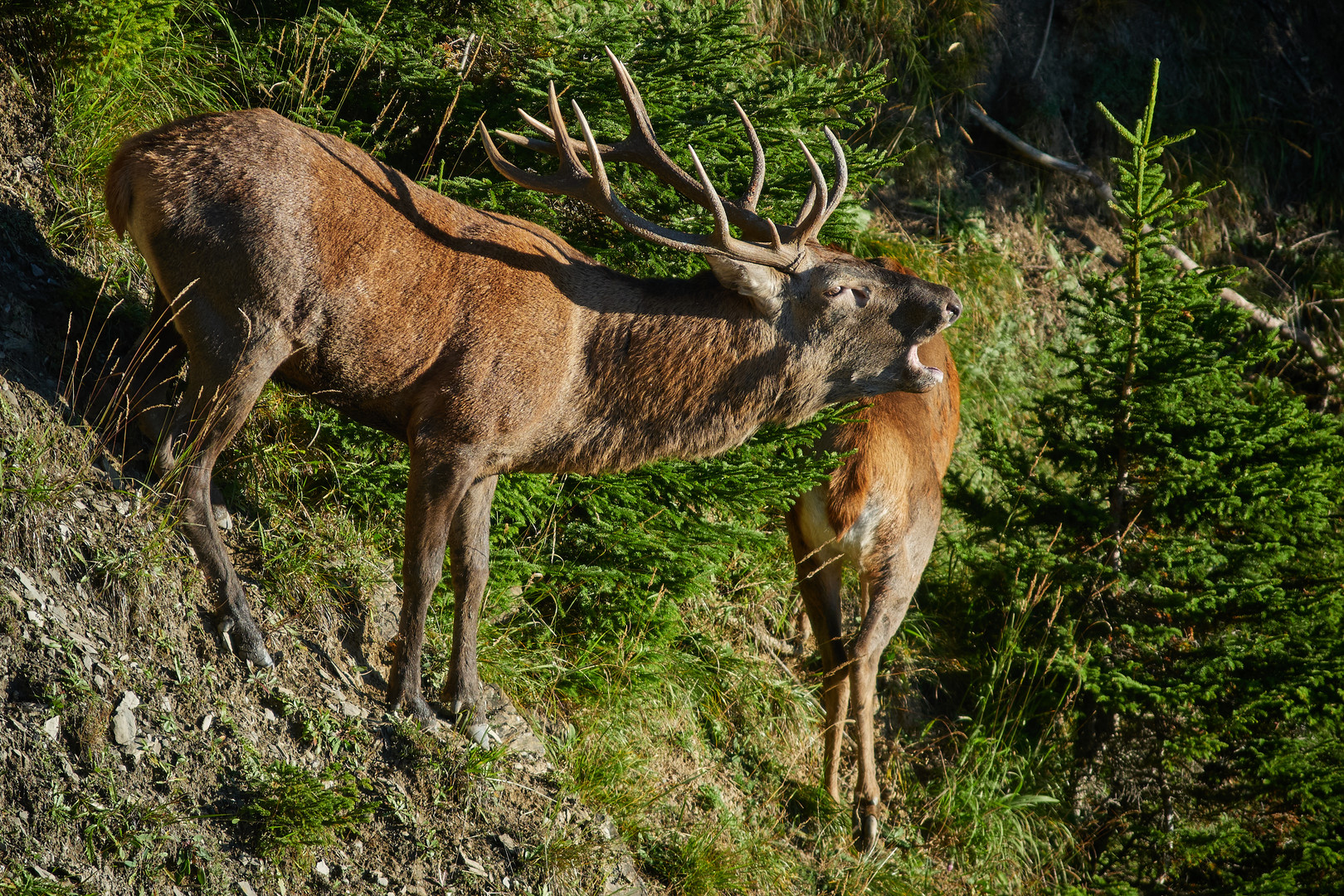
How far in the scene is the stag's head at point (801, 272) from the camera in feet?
14.1

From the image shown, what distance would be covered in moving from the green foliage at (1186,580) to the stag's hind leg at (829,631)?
1307mm

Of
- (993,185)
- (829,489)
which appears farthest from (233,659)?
(993,185)

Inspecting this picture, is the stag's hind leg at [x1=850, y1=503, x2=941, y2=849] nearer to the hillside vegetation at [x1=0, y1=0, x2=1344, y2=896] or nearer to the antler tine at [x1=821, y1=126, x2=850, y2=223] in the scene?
the hillside vegetation at [x1=0, y1=0, x2=1344, y2=896]

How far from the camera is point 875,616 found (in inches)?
230

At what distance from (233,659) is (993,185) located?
8.58 m

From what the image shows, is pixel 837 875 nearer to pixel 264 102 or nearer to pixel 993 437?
pixel 993 437

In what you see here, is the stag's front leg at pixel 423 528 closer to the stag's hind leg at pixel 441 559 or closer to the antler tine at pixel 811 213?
the stag's hind leg at pixel 441 559

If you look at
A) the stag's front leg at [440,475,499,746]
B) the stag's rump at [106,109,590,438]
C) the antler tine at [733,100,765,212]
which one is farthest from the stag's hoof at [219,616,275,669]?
the antler tine at [733,100,765,212]

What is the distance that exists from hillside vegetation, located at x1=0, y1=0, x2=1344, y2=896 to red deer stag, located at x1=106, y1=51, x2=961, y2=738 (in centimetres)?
38

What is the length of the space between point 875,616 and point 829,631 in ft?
1.20

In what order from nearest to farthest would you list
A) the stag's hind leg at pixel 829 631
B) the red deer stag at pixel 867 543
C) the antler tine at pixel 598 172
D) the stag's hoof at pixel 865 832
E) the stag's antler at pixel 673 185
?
the antler tine at pixel 598 172, the stag's antler at pixel 673 185, the red deer stag at pixel 867 543, the stag's hoof at pixel 865 832, the stag's hind leg at pixel 829 631

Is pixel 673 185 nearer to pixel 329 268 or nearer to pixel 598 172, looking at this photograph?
pixel 598 172

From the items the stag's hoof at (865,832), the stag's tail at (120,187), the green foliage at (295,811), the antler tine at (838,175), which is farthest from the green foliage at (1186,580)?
the stag's tail at (120,187)

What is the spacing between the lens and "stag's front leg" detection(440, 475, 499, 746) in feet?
13.9
